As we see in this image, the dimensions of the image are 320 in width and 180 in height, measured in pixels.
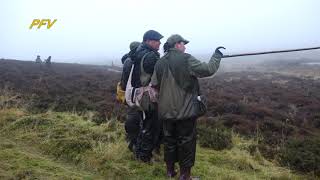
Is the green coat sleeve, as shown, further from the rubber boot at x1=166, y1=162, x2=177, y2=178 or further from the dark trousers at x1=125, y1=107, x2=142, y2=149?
the dark trousers at x1=125, y1=107, x2=142, y2=149

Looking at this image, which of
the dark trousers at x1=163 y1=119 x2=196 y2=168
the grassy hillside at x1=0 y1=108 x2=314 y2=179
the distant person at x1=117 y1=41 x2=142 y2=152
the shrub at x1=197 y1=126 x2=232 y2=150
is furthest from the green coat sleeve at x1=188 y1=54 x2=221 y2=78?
the shrub at x1=197 y1=126 x2=232 y2=150

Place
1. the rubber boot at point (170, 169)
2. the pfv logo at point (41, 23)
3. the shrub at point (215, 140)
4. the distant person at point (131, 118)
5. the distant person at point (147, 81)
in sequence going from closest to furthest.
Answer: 1. the rubber boot at point (170, 169)
2. the distant person at point (147, 81)
3. the distant person at point (131, 118)
4. the shrub at point (215, 140)
5. the pfv logo at point (41, 23)

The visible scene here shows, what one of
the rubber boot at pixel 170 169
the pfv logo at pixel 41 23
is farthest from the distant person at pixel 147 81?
the pfv logo at pixel 41 23

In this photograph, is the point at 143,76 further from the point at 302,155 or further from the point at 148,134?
the point at 302,155

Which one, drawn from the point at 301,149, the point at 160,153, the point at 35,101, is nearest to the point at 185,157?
the point at 160,153

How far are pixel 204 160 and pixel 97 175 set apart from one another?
1.93 metres

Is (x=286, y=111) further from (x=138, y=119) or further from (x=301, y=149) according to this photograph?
(x=138, y=119)

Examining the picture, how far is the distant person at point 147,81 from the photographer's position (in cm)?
636

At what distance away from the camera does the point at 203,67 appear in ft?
17.6

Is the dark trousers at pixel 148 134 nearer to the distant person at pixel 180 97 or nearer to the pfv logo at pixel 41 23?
the distant person at pixel 180 97

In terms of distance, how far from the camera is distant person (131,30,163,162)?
6.36 metres

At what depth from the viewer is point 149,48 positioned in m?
6.51

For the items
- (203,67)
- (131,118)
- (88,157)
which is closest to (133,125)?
(131,118)

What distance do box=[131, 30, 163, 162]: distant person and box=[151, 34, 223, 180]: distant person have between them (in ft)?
1.99
